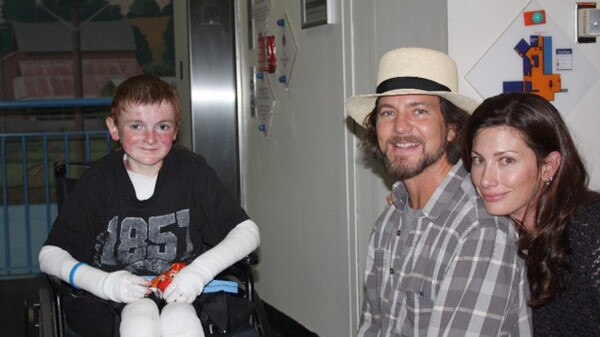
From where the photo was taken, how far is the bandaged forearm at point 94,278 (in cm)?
237

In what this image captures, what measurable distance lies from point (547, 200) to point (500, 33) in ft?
4.26

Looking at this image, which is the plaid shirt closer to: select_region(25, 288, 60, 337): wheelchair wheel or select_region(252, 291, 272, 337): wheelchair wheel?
select_region(252, 291, 272, 337): wheelchair wheel

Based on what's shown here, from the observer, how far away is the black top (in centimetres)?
203

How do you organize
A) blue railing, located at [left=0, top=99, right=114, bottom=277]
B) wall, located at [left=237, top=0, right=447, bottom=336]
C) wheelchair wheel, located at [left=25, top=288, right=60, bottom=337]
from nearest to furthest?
wheelchair wheel, located at [left=25, top=288, right=60, bottom=337] → wall, located at [left=237, top=0, right=447, bottom=336] → blue railing, located at [left=0, top=99, right=114, bottom=277]

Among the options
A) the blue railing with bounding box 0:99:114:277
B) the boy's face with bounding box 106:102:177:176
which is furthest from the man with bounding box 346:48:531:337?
the blue railing with bounding box 0:99:114:277

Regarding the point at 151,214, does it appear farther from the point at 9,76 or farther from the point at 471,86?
the point at 9,76

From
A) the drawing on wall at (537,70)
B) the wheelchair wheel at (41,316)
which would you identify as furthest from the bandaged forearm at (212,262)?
the drawing on wall at (537,70)

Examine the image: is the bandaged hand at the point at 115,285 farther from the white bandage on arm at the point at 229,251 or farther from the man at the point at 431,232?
the man at the point at 431,232

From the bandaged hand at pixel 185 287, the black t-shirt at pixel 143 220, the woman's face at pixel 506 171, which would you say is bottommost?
the bandaged hand at pixel 185 287

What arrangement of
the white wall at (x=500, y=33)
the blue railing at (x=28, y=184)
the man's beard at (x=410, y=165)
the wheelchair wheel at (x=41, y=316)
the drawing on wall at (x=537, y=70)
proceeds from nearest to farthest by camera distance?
the man's beard at (x=410, y=165), the wheelchair wheel at (x=41, y=316), the white wall at (x=500, y=33), the drawing on wall at (x=537, y=70), the blue railing at (x=28, y=184)

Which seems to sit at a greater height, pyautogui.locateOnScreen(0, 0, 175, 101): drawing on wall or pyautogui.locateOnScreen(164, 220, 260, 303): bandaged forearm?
pyautogui.locateOnScreen(0, 0, 175, 101): drawing on wall

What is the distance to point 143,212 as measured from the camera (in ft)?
8.75

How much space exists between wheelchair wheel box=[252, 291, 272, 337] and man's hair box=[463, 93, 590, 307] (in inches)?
33.0

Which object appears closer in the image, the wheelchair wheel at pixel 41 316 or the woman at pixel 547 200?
the woman at pixel 547 200
